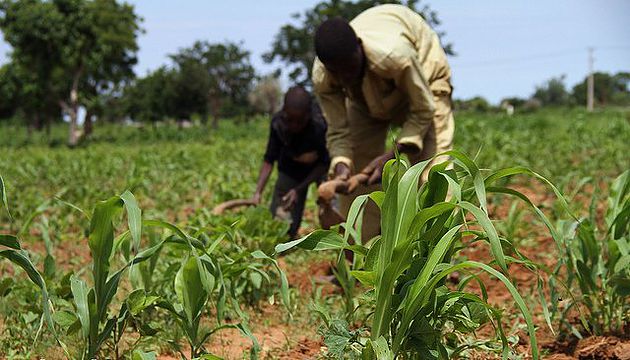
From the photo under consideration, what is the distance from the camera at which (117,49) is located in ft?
95.9

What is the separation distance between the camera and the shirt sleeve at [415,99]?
3.20 m

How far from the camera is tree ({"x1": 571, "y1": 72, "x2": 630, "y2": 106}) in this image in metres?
79.2

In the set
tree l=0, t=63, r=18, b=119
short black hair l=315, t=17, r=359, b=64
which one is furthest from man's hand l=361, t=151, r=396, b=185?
tree l=0, t=63, r=18, b=119

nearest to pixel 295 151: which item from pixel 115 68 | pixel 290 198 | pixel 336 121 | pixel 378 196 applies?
pixel 290 198

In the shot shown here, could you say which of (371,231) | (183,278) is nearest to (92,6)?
(371,231)

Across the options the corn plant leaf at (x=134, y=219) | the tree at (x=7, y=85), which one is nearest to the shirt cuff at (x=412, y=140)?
the corn plant leaf at (x=134, y=219)

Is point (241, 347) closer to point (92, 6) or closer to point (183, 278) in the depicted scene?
point (183, 278)

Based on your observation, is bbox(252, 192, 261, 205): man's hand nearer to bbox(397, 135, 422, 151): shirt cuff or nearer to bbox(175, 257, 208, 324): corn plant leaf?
bbox(397, 135, 422, 151): shirt cuff

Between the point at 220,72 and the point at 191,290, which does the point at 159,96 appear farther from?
the point at 191,290

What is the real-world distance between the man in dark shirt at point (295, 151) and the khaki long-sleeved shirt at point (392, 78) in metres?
0.21

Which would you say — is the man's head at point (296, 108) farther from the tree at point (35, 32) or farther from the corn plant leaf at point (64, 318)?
the tree at point (35, 32)

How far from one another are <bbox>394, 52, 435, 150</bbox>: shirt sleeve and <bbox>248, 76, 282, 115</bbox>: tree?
188ft

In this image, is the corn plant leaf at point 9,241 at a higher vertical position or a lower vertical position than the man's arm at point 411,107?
lower

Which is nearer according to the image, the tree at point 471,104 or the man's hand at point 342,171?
the man's hand at point 342,171
